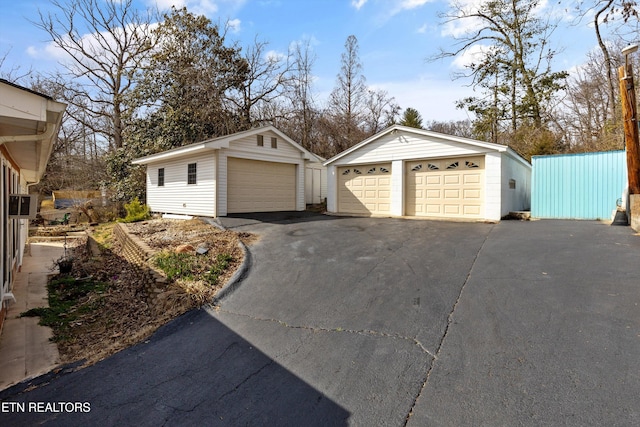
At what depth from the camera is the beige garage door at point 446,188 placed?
413 inches

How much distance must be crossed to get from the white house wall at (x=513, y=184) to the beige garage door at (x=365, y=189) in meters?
3.78

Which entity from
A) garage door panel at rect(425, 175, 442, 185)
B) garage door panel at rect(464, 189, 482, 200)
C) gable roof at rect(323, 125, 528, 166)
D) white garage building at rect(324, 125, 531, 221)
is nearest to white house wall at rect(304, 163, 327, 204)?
white garage building at rect(324, 125, 531, 221)

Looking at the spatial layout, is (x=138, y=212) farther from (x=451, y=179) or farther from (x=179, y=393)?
(x=179, y=393)

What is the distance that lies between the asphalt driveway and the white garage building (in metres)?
Answer: 4.78

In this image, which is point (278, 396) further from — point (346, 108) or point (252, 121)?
point (346, 108)

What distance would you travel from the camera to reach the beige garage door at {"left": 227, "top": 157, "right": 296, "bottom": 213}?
1233cm

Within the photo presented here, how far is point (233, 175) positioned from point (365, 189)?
16.8 feet

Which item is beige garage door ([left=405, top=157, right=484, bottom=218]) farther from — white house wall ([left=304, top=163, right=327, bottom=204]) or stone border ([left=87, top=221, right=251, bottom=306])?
stone border ([left=87, top=221, right=251, bottom=306])

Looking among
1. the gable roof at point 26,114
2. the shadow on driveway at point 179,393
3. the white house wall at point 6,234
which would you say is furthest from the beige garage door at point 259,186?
the shadow on driveway at point 179,393

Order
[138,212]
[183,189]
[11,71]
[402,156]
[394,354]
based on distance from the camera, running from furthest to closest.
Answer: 1. [11,71]
2. [138,212]
3. [183,189]
4. [402,156]
5. [394,354]

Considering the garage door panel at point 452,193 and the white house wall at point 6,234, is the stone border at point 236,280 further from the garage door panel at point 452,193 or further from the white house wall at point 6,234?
the garage door panel at point 452,193

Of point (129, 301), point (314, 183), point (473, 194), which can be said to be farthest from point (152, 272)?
point (314, 183)

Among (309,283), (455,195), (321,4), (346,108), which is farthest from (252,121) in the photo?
(309,283)

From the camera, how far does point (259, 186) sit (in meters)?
13.1
